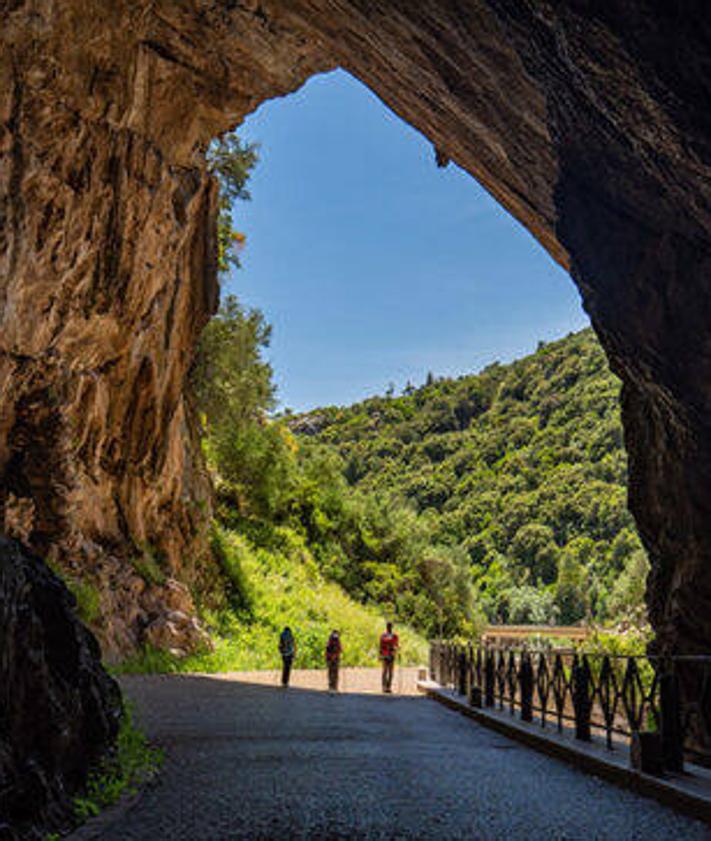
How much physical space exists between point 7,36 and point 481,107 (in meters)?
8.46

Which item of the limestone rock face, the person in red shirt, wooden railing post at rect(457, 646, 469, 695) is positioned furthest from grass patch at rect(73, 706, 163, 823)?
the person in red shirt

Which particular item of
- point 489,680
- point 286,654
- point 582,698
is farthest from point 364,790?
point 286,654

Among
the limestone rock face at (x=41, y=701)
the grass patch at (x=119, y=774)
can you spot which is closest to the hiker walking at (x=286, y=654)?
the grass patch at (x=119, y=774)

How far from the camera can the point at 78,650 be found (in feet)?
18.4

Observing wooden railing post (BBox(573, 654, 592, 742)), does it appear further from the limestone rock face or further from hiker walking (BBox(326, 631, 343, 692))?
hiker walking (BBox(326, 631, 343, 692))

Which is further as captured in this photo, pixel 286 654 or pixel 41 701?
pixel 286 654

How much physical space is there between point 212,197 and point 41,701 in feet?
63.6

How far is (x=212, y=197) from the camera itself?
2211cm

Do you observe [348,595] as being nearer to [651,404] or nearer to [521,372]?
[651,404]

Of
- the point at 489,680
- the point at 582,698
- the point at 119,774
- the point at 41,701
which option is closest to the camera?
the point at 41,701

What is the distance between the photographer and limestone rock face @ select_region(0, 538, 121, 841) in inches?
158

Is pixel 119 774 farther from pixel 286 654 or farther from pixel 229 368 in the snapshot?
pixel 229 368

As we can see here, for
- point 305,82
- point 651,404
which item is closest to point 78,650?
point 651,404

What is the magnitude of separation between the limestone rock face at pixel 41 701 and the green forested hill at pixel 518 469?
45394 mm
